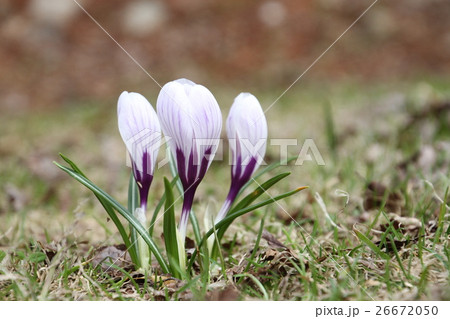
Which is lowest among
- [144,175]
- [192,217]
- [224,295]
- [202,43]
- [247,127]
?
[224,295]

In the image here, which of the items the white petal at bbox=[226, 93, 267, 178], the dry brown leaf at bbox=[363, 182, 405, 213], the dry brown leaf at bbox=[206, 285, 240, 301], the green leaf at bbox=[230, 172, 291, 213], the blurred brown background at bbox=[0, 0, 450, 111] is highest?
the blurred brown background at bbox=[0, 0, 450, 111]

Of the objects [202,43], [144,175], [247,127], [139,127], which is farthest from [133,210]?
[202,43]

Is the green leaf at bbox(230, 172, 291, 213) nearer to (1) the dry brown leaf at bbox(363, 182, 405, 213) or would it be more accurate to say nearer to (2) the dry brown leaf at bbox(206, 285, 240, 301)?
(2) the dry brown leaf at bbox(206, 285, 240, 301)

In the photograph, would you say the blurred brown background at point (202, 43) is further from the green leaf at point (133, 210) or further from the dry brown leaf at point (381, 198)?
the green leaf at point (133, 210)

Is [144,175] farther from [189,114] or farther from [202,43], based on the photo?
[202,43]

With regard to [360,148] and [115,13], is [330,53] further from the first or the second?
[360,148]

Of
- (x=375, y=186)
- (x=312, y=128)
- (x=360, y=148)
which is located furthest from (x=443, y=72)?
(x=375, y=186)

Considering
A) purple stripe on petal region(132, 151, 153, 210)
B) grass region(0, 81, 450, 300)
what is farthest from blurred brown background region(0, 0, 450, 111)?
purple stripe on petal region(132, 151, 153, 210)
